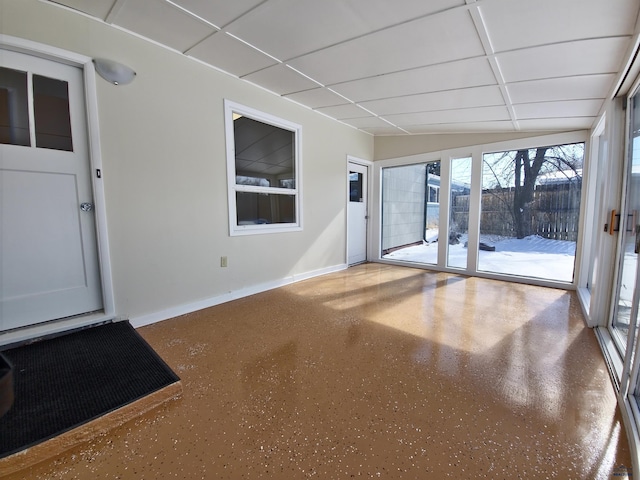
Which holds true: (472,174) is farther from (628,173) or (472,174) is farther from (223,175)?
(223,175)

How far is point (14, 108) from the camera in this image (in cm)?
194

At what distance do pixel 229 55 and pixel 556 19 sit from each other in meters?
2.48

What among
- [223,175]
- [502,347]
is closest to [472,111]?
[502,347]

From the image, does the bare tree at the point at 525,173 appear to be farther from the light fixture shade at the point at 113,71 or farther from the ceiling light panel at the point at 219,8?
the light fixture shade at the point at 113,71

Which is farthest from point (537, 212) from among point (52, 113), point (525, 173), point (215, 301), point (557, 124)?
point (52, 113)

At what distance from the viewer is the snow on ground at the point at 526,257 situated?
3.79m

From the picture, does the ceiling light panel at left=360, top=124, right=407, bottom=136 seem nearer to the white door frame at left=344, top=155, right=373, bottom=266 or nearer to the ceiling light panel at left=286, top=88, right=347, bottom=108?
the white door frame at left=344, top=155, right=373, bottom=266

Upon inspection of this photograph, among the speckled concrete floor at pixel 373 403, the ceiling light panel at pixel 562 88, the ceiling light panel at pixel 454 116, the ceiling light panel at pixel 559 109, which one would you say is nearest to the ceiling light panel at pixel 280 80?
the ceiling light panel at pixel 454 116

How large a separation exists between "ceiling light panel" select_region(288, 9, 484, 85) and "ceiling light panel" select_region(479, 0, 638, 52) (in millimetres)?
163

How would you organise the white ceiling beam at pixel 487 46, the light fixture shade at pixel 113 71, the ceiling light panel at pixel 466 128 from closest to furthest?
the white ceiling beam at pixel 487 46, the light fixture shade at pixel 113 71, the ceiling light panel at pixel 466 128

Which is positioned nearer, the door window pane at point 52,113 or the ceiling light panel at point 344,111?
the door window pane at point 52,113

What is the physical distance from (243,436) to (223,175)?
2512 millimetres

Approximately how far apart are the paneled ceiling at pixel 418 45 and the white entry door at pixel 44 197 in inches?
26.1

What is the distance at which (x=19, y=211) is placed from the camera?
198 cm
